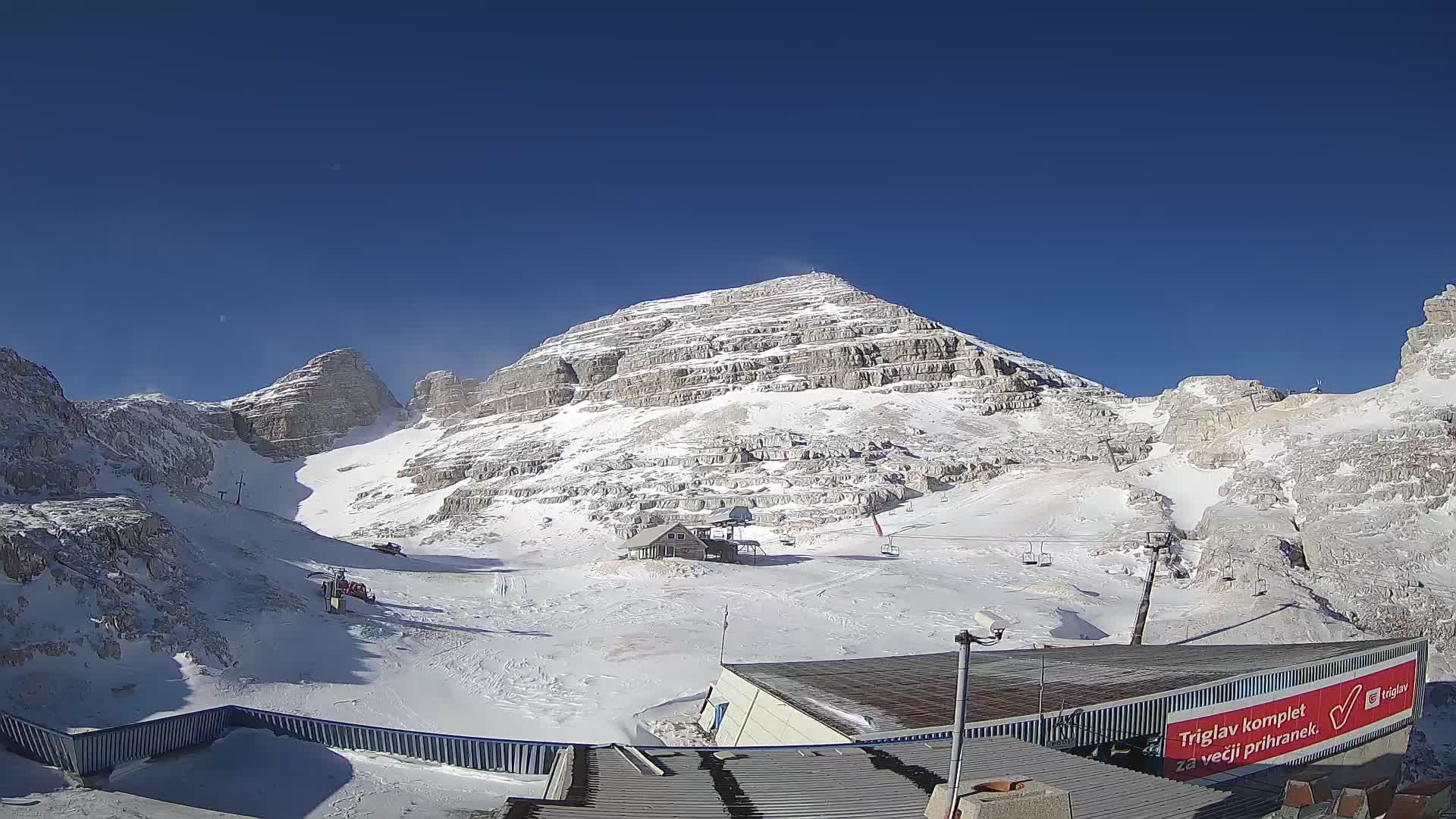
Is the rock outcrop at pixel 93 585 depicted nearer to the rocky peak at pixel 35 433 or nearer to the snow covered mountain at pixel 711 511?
the snow covered mountain at pixel 711 511

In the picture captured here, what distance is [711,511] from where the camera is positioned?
2709 inches

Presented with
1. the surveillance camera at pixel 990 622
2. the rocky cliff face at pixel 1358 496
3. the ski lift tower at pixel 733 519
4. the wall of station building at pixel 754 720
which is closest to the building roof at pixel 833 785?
the wall of station building at pixel 754 720

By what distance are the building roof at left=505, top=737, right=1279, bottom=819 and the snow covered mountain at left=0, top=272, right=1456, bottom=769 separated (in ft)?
26.4

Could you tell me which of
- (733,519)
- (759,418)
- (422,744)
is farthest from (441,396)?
A: (422,744)

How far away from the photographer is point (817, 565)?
45875 mm

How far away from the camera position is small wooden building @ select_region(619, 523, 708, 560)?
4694cm

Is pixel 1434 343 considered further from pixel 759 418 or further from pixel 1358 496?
pixel 759 418

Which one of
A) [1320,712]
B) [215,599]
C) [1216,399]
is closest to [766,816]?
[1320,712]

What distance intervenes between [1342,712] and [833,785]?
14797 mm

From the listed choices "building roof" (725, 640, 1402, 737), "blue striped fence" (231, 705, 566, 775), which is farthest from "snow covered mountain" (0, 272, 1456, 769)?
"building roof" (725, 640, 1402, 737)

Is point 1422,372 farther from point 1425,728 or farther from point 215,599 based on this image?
point 215,599

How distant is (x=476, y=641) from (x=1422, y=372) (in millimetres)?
61816

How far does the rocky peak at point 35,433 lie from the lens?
2558 cm

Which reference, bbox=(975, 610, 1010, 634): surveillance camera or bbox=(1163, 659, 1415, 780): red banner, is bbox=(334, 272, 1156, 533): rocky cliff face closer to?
bbox=(1163, 659, 1415, 780): red banner
